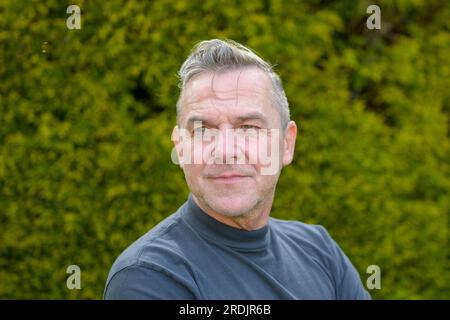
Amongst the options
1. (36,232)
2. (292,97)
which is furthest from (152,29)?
(36,232)

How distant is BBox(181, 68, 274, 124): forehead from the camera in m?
2.30

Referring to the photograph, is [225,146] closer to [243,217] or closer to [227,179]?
[227,179]

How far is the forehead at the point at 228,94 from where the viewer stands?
2299 millimetres

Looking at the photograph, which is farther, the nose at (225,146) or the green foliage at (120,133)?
the green foliage at (120,133)

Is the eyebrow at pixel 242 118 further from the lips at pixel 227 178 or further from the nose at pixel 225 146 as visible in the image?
the lips at pixel 227 178

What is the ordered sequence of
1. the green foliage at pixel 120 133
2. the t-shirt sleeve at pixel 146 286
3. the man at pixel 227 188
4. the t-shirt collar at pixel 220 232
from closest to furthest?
1. the t-shirt sleeve at pixel 146 286
2. the man at pixel 227 188
3. the t-shirt collar at pixel 220 232
4. the green foliage at pixel 120 133

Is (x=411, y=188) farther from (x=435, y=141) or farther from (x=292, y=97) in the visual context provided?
(x=292, y=97)

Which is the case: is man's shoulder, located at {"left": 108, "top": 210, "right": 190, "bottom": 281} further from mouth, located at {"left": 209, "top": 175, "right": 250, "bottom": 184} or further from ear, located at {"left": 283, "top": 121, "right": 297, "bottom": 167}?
ear, located at {"left": 283, "top": 121, "right": 297, "bottom": 167}

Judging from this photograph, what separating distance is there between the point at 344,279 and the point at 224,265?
1.82 feet

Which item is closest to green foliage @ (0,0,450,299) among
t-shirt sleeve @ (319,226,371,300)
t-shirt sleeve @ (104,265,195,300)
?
t-shirt sleeve @ (319,226,371,300)

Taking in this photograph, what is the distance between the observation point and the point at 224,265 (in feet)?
7.44

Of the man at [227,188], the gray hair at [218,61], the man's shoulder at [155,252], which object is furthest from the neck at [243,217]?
the gray hair at [218,61]

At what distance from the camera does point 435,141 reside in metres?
4.30

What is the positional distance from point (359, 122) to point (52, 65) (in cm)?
172
